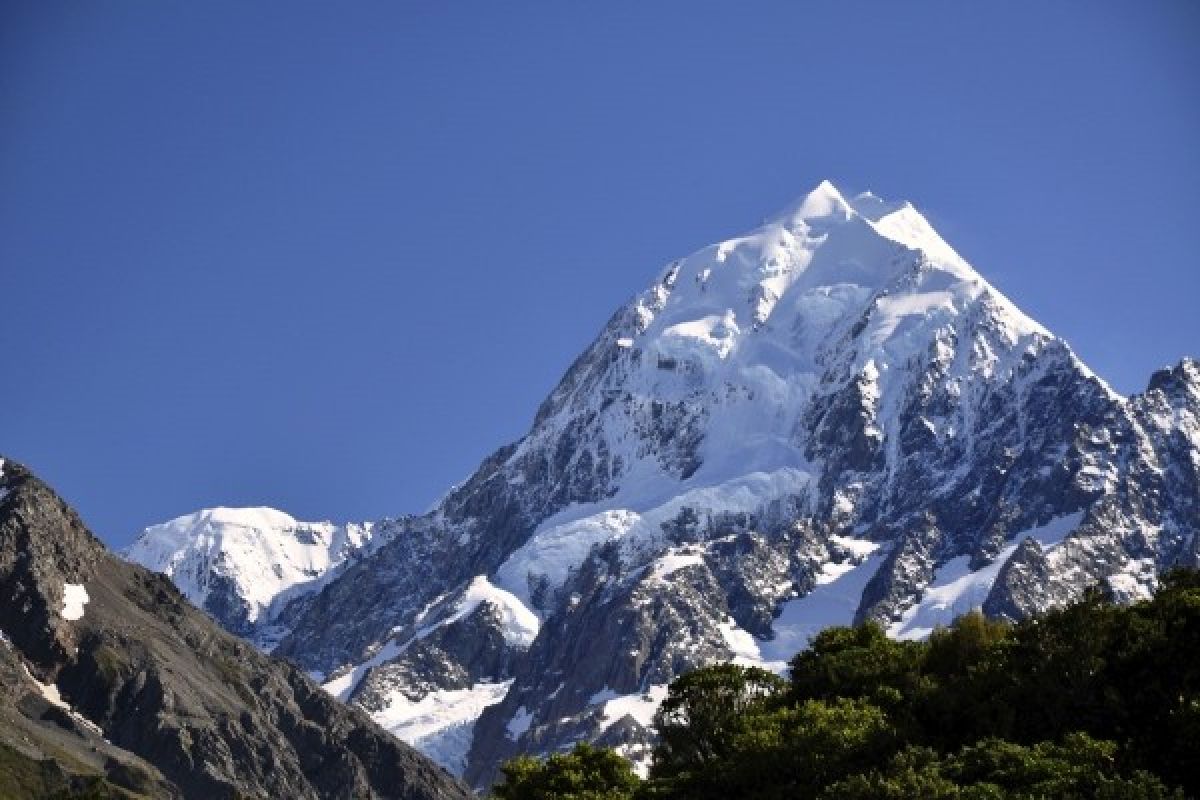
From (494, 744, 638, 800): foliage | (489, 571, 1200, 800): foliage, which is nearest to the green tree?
(489, 571, 1200, 800): foliage

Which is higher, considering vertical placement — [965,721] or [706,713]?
[706,713]

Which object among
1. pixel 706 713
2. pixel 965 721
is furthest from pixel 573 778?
pixel 965 721

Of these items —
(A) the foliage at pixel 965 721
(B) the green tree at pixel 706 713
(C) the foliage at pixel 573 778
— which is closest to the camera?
(A) the foliage at pixel 965 721

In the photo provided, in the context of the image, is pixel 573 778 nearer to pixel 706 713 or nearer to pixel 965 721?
pixel 706 713

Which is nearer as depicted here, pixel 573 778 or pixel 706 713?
pixel 706 713

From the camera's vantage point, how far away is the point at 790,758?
120 metres

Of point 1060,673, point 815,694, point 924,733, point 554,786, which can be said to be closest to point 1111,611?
point 1060,673

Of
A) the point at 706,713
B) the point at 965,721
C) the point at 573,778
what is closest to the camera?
the point at 965,721

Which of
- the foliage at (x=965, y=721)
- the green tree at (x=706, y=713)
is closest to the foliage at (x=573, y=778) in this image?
the foliage at (x=965, y=721)

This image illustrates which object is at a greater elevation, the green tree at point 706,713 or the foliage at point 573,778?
the green tree at point 706,713

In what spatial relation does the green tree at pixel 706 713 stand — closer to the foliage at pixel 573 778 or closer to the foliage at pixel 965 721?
the foliage at pixel 965 721

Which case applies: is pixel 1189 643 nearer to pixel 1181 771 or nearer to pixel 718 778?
pixel 1181 771

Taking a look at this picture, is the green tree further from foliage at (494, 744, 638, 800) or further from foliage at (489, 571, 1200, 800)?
foliage at (494, 744, 638, 800)

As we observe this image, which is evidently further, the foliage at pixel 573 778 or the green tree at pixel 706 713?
the foliage at pixel 573 778
